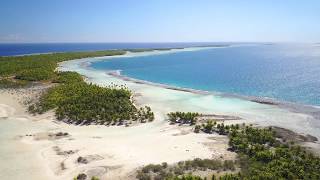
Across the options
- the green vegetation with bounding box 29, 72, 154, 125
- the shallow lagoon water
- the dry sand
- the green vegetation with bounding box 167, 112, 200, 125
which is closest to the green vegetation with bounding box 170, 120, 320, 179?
the dry sand

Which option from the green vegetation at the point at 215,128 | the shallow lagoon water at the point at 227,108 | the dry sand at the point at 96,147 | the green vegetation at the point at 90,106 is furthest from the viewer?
the green vegetation at the point at 90,106

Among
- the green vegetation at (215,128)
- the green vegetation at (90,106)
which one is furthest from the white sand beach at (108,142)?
the green vegetation at (90,106)

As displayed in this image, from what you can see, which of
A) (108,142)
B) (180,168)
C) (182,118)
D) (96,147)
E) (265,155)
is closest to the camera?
(180,168)

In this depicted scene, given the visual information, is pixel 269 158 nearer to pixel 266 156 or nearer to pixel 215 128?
pixel 266 156

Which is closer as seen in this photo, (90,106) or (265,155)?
(265,155)

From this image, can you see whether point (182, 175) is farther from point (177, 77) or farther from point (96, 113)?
point (177, 77)

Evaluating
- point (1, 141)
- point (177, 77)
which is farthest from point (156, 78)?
point (1, 141)

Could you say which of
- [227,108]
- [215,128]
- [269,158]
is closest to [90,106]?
[215,128]

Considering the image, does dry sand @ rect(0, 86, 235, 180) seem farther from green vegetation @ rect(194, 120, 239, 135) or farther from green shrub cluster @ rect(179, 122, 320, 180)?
green shrub cluster @ rect(179, 122, 320, 180)

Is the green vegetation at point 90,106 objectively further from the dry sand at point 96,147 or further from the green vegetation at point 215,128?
the green vegetation at point 215,128
